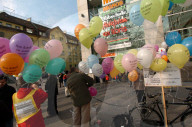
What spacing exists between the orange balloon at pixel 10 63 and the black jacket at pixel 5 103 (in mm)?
732

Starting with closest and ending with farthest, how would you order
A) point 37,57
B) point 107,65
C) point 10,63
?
point 10,63 → point 37,57 → point 107,65

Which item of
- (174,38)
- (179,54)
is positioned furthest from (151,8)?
(179,54)

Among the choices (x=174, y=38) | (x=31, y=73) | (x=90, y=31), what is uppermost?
(x=90, y=31)

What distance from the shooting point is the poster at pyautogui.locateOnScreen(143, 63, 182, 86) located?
267 cm

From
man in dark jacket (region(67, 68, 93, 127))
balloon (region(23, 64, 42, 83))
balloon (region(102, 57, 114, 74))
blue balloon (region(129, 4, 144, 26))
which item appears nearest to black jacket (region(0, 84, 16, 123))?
balloon (region(23, 64, 42, 83))

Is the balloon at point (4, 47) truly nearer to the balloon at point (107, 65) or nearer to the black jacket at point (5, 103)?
the black jacket at point (5, 103)

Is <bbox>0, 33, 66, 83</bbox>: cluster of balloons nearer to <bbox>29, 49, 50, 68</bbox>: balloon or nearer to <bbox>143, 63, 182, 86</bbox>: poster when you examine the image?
<bbox>29, 49, 50, 68</bbox>: balloon

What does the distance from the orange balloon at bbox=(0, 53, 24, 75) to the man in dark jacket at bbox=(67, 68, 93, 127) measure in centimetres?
119

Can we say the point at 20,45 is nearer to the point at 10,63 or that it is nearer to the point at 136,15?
the point at 10,63

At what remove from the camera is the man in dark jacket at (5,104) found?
7.45ft

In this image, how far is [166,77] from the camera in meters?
2.75

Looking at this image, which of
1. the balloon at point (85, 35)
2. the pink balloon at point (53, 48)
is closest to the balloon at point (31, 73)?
the pink balloon at point (53, 48)

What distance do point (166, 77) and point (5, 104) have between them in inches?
135

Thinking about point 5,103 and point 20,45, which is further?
point 5,103
